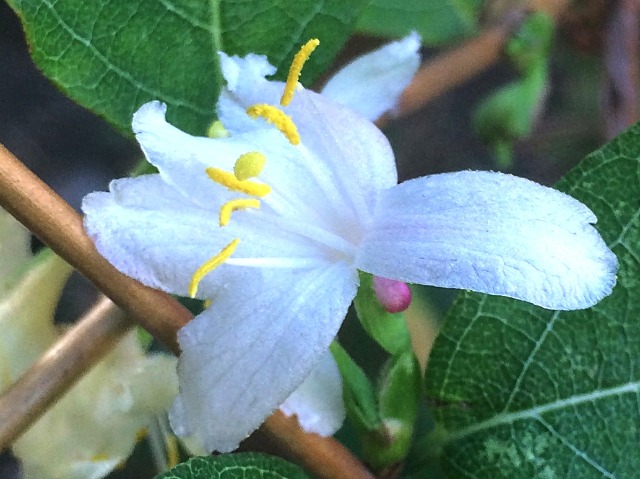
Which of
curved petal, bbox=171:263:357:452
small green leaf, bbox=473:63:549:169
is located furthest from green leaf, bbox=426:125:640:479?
small green leaf, bbox=473:63:549:169

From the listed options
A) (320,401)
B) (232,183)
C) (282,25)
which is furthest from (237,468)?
(282,25)

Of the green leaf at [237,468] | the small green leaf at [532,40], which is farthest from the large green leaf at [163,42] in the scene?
the small green leaf at [532,40]

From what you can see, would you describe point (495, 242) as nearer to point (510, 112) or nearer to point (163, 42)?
point (163, 42)

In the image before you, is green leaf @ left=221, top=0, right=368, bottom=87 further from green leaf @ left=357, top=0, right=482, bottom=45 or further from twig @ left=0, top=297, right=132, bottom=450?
green leaf @ left=357, top=0, right=482, bottom=45

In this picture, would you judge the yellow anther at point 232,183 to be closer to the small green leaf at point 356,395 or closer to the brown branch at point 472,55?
the small green leaf at point 356,395

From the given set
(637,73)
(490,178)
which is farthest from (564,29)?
(490,178)

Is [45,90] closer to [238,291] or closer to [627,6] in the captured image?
[627,6]
